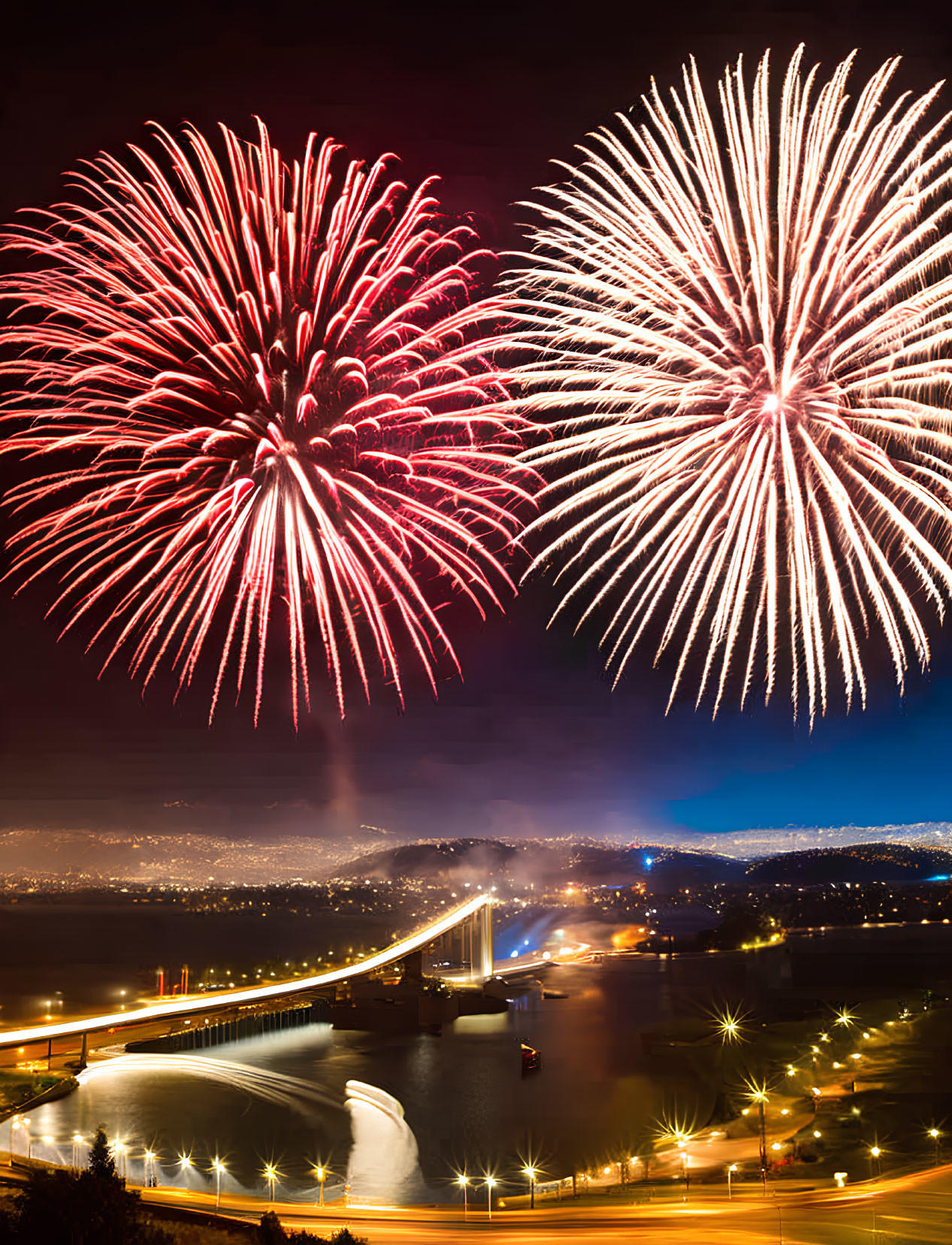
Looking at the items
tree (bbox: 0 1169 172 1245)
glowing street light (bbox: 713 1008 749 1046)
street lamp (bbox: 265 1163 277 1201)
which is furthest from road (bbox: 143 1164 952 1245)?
glowing street light (bbox: 713 1008 749 1046)

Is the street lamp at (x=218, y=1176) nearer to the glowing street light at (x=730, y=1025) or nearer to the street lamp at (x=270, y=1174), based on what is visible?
the street lamp at (x=270, y=1174)

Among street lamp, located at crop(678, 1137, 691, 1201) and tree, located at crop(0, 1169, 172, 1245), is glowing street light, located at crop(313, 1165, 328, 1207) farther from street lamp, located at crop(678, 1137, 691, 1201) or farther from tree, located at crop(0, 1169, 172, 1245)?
tree, located at crop(0, 1169, 172, 1245)

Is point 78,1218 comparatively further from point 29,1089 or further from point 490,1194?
point 29,1089

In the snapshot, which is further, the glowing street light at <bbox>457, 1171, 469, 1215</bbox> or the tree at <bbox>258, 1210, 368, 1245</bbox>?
the glowing street light at <bbox>457, 1171, 469, 1215</bbox>

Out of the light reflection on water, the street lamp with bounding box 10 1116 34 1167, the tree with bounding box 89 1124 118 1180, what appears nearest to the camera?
the tree with bounding box 89 1124 118 1180

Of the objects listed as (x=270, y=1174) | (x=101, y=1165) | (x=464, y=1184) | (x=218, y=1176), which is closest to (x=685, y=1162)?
(x=464, y=1184)
